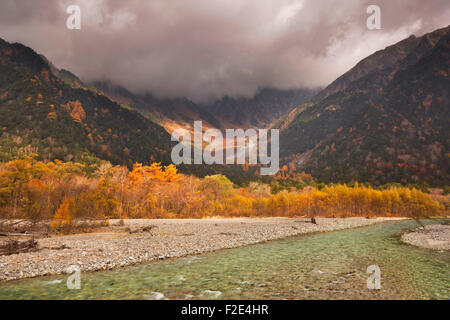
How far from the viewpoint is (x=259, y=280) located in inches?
516

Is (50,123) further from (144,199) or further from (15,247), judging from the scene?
(15,247)

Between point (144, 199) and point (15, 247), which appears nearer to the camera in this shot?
point (15, 247)

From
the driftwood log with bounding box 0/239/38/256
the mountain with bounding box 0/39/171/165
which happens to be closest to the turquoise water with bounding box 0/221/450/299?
the driftwood log with bounding box 0/239/38/256

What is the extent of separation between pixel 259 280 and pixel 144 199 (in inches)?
1781

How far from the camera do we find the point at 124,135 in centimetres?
18738

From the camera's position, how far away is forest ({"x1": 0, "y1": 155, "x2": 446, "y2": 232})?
32.7 m

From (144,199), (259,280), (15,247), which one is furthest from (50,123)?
(259,280)

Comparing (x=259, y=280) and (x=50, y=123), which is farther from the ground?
(x=50, y=123)

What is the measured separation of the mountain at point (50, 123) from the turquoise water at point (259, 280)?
97.7 meters

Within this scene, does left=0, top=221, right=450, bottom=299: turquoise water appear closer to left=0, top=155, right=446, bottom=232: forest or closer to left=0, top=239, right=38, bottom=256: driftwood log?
left=0, top=239, right=38, bottom=256: driftwood log

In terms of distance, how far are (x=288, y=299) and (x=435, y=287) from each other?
838cm

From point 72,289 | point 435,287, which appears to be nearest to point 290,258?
point 435,287
